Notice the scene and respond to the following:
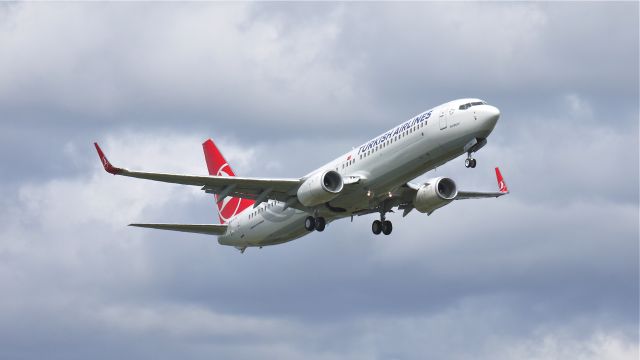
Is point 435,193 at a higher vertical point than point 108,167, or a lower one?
higher

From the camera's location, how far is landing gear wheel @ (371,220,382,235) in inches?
3188

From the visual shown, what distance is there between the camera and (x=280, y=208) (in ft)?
264

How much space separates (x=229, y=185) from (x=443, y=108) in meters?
12.9

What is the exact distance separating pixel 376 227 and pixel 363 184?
8298 mm

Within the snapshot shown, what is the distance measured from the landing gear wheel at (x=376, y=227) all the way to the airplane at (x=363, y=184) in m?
0.08

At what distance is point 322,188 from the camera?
7306cm

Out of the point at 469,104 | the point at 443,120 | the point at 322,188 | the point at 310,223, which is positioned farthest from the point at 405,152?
the point at 310,223

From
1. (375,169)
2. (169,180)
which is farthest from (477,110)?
(169,180)

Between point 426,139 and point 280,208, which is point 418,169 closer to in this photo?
point 426,139

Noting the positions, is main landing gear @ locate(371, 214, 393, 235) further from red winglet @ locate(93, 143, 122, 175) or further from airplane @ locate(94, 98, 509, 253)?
red winglet @ locate(93, 143, 122, 175)

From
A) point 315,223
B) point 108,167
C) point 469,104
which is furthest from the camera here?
point 315,223

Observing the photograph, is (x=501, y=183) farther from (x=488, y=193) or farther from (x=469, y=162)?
(x=469, y=162)

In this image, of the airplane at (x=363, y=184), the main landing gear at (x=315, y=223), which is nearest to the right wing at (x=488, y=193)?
the airplane at (x=363, y=184)

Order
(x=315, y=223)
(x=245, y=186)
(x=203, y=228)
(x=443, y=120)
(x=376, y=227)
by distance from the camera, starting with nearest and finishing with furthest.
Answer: (x=443, y=120), (x=245, y=186), (x=315, y=223), (x=376, y=227), (x=203, y=228)
